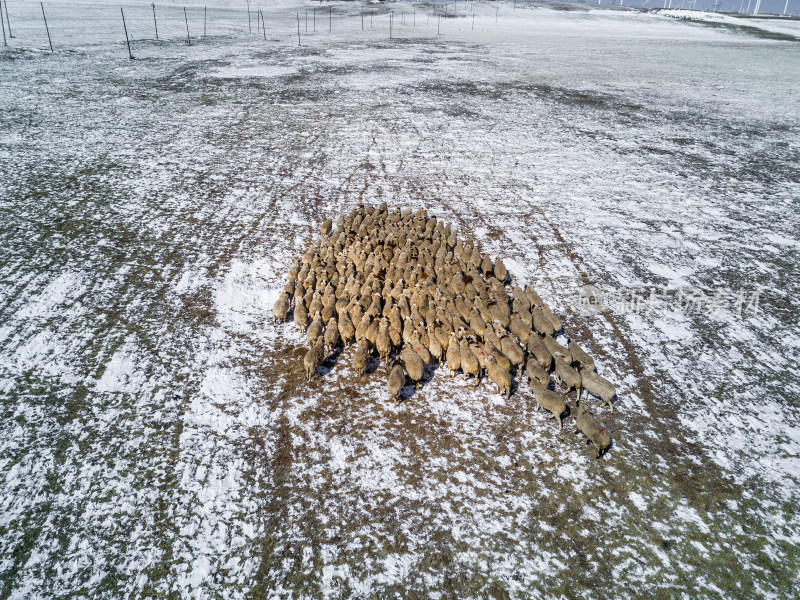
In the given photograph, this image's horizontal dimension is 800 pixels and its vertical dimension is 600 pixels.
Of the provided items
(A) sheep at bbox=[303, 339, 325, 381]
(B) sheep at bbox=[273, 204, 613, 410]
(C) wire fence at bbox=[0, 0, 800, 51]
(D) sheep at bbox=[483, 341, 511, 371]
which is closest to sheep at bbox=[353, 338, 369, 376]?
(B) sheep at bbox=[273, 204, 613, 410]

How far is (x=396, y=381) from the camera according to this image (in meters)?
4.07

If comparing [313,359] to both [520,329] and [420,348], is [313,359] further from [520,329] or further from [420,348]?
[520,329]

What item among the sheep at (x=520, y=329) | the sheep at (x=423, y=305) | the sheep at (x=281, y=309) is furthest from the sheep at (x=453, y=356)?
the sheep at (x=281, y=309)

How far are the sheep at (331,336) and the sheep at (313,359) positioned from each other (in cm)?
15

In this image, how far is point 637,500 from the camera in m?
3.36

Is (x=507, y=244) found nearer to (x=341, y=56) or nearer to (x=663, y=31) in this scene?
(x=341, y=56)

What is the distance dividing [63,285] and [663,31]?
5015 cm

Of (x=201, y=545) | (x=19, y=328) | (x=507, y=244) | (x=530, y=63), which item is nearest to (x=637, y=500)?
(x=201, y=545)

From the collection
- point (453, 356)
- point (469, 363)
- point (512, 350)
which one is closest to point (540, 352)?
point (512, 350)

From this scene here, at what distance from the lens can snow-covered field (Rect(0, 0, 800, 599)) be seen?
3.00m

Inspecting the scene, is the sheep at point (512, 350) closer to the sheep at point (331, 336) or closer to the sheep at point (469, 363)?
the sheep at point (469, 363)

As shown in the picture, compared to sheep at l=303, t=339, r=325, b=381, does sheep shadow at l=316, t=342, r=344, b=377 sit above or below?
below

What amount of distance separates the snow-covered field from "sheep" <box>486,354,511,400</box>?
6.1 inches

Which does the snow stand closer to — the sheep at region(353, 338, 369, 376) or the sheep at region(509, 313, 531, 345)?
the sheep at region(509, 313, 531, 345)
